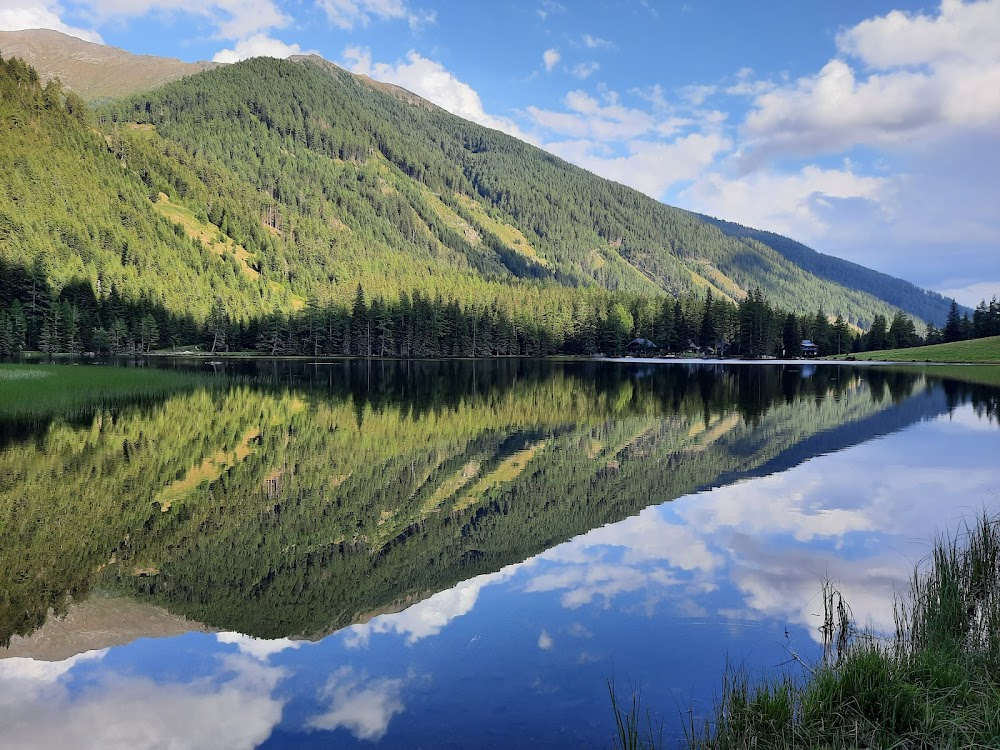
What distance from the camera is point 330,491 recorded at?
75.8ft

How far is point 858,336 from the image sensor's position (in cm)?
19612

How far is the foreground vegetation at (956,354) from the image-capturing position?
134m

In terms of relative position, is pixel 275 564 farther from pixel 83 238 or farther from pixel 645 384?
pixel 83 238

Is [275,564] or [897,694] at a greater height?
[897,694]

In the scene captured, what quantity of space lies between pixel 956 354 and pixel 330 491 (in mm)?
154555

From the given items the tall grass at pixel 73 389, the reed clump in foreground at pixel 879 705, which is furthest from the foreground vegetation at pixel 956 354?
the reed clump in foreground at pixel 879 705

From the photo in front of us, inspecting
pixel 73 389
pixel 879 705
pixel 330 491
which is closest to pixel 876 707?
pixel 879 705

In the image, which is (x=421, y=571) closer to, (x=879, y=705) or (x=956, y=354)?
(x=879, y=705)

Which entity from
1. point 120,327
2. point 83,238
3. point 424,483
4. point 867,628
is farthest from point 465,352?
point 867,628

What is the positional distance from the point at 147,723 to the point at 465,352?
175 m

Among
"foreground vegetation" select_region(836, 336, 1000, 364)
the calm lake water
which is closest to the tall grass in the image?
the calm lake water

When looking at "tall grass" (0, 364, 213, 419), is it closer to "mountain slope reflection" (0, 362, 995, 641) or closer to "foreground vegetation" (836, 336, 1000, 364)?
"mountain slope reflection" (0, 362, 995, 641)

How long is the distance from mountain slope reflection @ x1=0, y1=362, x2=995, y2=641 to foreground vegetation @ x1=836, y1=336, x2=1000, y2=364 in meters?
109

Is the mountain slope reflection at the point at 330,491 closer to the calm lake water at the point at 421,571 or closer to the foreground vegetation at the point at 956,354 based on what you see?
A: the calm lake water at the point at 421,571
